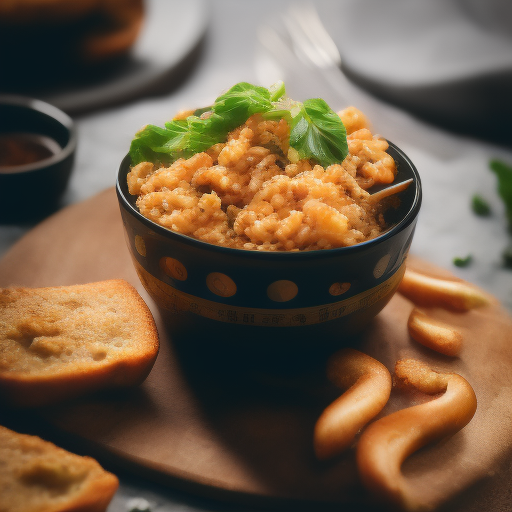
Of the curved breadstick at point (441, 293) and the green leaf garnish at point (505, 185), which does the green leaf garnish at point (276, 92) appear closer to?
the curved breadstick at point (441, 293)

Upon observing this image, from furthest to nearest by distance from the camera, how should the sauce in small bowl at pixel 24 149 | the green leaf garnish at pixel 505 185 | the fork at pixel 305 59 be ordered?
the fork at pixel 305 59 → the green leaf garnish at pixel 505 185 → the sauce in small bowl at pixel 24 149

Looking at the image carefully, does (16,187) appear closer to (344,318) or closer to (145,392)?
(145,392)

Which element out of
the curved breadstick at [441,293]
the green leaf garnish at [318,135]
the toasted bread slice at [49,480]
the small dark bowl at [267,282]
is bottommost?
the curved breadstick at [441,293]

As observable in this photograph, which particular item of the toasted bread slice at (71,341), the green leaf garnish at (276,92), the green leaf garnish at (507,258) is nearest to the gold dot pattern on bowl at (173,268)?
the toasted bread slice at (71,341)

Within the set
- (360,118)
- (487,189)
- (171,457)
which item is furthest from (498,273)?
(171,457)

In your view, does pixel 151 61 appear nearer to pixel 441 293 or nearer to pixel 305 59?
pixel 305 59

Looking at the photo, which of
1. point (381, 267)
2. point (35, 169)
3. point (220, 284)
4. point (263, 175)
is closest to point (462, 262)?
point (381, 267)

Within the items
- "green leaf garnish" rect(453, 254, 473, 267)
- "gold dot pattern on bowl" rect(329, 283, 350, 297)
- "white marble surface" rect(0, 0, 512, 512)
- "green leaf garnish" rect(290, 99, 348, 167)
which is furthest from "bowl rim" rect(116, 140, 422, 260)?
"green leaf garnish" rect(453, 254, 473, 267)
